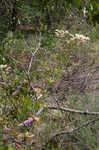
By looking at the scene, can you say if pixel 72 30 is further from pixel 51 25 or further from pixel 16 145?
pixel 16 145

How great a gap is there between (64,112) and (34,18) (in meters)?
4.90

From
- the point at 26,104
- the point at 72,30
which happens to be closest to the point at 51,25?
the point at 72,30

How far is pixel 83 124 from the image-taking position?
2.36m

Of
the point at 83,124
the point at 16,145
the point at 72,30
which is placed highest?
the point at 72,30

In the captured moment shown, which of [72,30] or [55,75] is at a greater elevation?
[72,30]

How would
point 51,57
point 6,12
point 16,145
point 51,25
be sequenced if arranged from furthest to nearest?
1. point 51,25
2. point 6,12
3. point 51,57
4. point 16,145

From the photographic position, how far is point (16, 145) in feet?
7.51

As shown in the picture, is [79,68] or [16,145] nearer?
[16,145]

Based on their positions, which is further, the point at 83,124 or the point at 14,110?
the point at 14,110

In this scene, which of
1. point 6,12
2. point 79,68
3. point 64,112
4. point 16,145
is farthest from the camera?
point 6,12

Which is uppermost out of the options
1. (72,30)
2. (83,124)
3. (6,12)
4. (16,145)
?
(6,12)

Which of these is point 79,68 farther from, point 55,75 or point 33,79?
point 33,79

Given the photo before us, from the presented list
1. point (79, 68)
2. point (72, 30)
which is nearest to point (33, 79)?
point (79, 68)

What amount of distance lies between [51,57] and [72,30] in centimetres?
142
